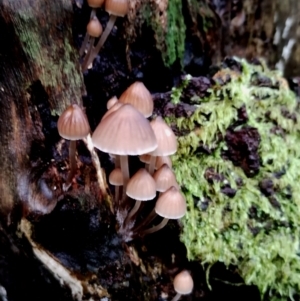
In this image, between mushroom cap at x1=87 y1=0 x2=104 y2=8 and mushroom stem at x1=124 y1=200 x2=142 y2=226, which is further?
mushroom cap at x1=87 y1=0 x2=104 y2=8

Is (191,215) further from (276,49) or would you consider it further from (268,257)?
(276,49)

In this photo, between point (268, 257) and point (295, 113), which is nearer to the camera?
point (268, 257)

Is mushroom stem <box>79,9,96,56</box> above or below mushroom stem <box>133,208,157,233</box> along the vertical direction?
above

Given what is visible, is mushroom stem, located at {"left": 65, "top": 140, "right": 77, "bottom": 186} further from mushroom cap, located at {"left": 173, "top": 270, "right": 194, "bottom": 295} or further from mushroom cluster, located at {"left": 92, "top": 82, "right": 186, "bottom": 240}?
mushroom cap, located at {"left": 173, "top": 270, "right": 194, "bottom": 295}

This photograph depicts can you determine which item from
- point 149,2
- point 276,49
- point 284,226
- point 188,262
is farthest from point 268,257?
point 276,49

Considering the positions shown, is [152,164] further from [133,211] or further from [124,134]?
[124,134]

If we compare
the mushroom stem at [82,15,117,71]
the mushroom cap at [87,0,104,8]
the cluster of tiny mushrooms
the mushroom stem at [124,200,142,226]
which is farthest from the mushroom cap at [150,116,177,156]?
the mushroom cap at [87,0,104,8]

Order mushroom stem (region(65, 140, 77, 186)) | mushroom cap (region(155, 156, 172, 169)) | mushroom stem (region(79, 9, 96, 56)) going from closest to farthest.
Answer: mushroom stem (region(65, 140, 77, 186)) < mushroom cap (region(155, 156, 172, 169)) < mushroom stem (region(79, 9, 96, 56))
